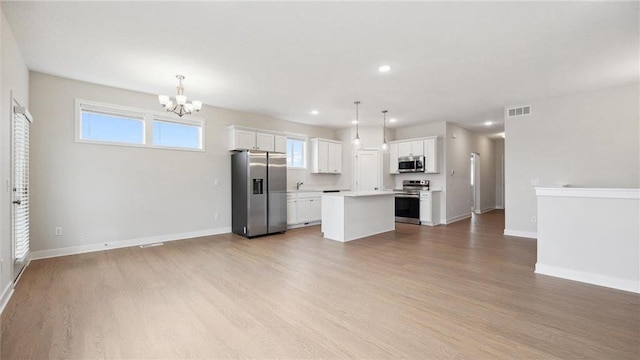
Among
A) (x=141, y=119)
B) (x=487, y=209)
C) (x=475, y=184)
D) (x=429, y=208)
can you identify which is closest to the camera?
(x=141, y=119)

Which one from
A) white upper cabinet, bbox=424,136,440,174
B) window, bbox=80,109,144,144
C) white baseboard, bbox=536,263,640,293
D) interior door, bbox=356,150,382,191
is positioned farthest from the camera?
interior door, bbox=356,150,382,191

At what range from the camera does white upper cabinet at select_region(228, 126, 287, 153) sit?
19.7 feet

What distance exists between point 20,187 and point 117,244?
1682 mm

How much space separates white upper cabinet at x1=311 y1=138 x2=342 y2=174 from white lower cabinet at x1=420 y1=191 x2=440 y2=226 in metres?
2.51

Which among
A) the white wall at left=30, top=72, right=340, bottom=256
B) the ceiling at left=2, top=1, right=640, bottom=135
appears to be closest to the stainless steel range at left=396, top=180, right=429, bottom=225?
the ceiling at left=2, top=1, right=640, bottom=135

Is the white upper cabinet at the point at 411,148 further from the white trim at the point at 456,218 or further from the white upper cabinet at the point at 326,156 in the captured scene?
the white trim at the point at 456,218

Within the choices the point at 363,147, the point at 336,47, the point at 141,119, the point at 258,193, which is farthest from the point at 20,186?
the point at 363,147

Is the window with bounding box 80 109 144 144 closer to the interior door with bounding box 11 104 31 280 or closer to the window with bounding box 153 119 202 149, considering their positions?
the window with bounding box 153 119 202 149

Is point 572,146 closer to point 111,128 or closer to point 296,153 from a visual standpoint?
point 296,153

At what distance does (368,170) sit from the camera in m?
8.25

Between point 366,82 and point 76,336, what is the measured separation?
14.8 feet

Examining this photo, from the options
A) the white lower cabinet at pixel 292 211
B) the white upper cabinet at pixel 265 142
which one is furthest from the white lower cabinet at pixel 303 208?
the white upper cabinet at pixel 265 142

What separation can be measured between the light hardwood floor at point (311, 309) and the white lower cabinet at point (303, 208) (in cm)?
243

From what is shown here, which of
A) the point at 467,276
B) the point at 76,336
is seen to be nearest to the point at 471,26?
the point at 467,276
